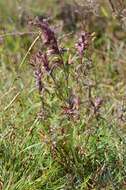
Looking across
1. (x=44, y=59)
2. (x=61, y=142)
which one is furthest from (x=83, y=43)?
(x=61, y=142)

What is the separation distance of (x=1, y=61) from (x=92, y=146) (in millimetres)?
1175

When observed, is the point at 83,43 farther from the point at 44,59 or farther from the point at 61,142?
the point at 61,142

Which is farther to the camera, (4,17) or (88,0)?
(4,17)

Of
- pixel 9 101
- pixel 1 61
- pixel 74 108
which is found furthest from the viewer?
pixel 1 61

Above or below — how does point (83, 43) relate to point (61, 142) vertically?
above

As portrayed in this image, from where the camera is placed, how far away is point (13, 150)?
2660 mm

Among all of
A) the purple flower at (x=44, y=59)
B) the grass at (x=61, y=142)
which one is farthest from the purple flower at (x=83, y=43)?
the purple flower at (x=44, y=59)

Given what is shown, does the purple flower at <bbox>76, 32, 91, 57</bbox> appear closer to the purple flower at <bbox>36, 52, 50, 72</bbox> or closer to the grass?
the grass

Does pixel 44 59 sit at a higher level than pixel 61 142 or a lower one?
higher

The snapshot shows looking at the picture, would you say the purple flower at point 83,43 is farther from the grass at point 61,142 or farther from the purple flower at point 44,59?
the purple flower at point 44,59

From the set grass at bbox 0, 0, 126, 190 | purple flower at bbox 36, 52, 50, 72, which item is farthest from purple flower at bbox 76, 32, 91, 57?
purple flower at bbox 36, 52, 50, 72

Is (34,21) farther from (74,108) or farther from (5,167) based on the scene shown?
(5,167)

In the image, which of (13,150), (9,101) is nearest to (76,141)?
(13,150)

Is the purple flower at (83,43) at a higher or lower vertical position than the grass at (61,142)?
higher
